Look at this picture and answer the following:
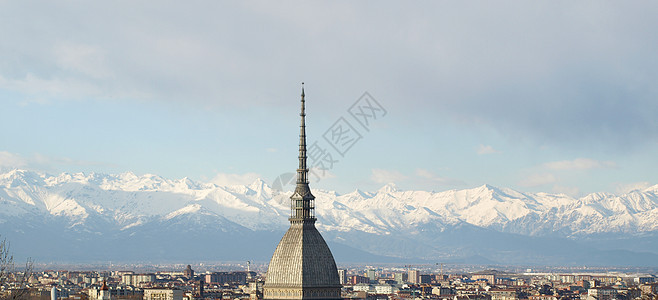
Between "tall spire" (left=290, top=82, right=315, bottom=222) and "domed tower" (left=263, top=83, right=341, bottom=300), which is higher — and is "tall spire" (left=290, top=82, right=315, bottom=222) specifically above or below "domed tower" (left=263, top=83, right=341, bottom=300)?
above

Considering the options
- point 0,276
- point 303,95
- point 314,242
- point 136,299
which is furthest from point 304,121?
point 136,299

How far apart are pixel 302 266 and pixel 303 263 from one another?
9.3 inches

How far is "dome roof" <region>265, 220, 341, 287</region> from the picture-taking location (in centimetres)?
8869

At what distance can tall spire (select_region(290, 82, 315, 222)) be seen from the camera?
90.3m

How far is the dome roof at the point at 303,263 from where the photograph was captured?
88688mm

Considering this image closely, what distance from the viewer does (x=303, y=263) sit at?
88.8 meters

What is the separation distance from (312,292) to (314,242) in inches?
132

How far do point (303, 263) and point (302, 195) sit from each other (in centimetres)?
488

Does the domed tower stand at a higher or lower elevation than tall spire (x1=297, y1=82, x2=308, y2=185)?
lower

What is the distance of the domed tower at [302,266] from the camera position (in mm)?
88625

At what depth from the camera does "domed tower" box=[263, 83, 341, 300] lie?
88625mm

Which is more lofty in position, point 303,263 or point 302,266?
point 303,263

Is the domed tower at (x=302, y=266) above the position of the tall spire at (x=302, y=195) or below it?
below

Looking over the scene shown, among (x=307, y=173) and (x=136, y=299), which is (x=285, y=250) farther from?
(x=136, y=299)
